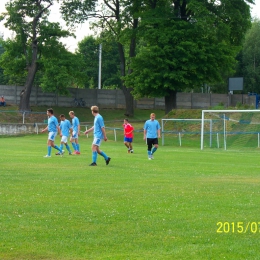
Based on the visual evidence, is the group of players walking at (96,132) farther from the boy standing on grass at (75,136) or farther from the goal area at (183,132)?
the goal area at (183,132)

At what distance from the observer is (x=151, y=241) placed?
7.62m

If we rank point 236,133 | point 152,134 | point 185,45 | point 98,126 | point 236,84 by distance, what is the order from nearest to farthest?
1. point 98,126
2. point 152,134
3. point 236,133
4. point 185,45
5. point 236,84

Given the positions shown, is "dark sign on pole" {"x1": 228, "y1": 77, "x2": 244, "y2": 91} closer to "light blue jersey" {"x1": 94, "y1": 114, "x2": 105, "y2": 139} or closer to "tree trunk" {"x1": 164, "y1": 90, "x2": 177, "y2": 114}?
"tree trunk" {"x1": 164, "y1": 90, "x2": 177, "y2": 114}

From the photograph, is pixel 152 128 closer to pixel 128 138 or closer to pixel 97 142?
pixel 97 142

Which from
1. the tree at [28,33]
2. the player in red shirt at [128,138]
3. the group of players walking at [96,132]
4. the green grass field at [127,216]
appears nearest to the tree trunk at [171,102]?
the tree at [28,33]

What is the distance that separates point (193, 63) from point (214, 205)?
37905 millimetres

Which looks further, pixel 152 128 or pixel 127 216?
pixel 152 128

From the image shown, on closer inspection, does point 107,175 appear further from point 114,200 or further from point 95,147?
point 114,200

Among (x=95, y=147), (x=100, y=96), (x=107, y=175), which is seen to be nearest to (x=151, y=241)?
(x=107, y=175)
